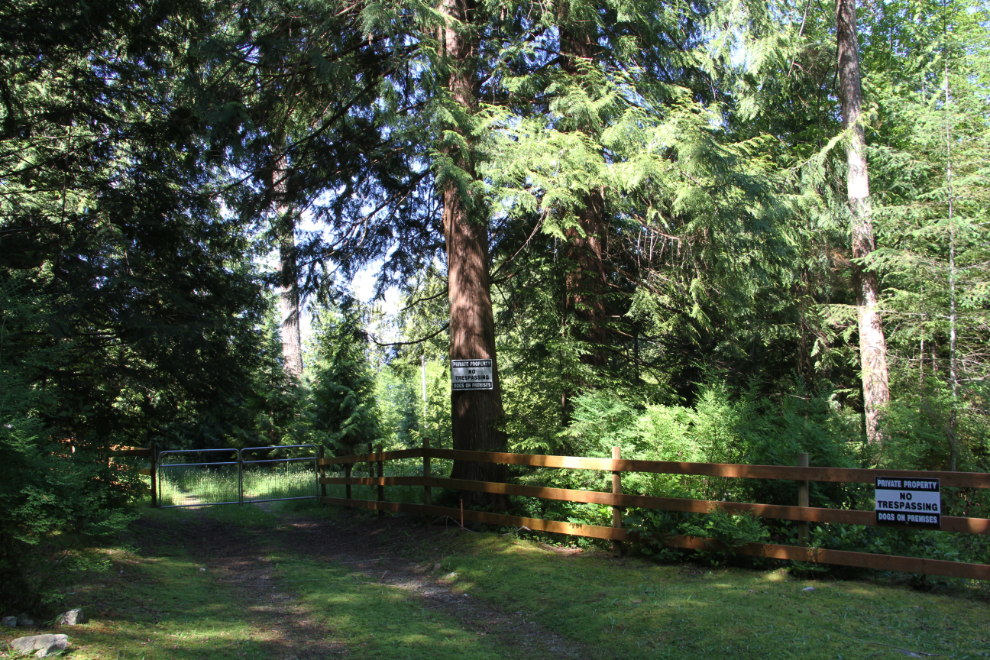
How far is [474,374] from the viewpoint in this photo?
9836 mm

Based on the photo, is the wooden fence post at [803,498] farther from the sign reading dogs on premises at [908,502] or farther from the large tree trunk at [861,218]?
the large tree trunk at [861,218]

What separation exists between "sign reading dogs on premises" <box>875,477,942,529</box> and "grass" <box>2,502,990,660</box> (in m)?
0.61

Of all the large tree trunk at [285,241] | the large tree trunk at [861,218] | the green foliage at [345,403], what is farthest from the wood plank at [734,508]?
the green foliage at [345,403]

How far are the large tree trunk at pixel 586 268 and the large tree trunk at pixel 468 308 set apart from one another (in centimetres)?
137

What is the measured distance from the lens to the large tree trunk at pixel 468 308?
9805 millimetres

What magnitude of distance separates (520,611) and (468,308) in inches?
198

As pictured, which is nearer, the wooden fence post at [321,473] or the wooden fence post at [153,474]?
the wooden fence post at [153,474]

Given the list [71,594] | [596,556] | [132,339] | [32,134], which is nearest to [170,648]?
[71,594]

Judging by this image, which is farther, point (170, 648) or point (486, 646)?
point (486, 646)

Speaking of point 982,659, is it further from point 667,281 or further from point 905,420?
point 667,281

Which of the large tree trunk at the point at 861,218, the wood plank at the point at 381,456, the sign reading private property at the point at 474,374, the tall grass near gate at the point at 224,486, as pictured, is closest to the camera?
the sign reading private property at the point at 474,374

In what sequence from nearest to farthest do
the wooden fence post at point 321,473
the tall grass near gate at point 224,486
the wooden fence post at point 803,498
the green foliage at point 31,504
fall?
the green foliage at point 31,504
the wooden fence post at point 803,498
the tall grass near gate at point 224,486
the wooden fence post at point 321,473

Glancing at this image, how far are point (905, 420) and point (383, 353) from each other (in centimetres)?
890

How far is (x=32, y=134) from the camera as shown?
10000 millimetres
